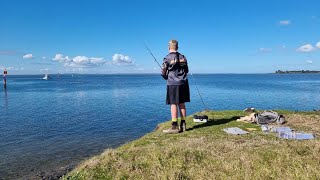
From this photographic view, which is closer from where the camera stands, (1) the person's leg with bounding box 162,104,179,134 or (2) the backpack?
(1) the person's leg with bounding box 162,104,179,134

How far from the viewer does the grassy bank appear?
7.11 m

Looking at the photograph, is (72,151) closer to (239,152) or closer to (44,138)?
(44,138)

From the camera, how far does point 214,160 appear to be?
811cm

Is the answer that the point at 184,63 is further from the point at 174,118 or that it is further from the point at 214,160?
the point at 214,160

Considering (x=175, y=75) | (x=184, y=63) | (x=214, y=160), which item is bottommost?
(x=214, y=160)

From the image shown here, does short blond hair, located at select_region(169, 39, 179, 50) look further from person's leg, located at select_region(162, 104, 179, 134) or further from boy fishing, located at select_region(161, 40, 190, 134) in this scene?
person's leg, located at select_region(162, 104, 179, 134)

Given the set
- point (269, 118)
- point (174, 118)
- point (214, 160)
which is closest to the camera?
point (214, 160)

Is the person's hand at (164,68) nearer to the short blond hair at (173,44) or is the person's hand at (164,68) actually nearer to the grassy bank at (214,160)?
the short blond hair at (173,44)

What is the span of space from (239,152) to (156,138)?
3.85m

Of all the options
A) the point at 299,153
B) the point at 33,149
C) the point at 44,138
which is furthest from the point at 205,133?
the point at 44,138

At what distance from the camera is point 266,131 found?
11984mm

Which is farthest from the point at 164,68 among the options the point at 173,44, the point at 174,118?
the point at 174,118

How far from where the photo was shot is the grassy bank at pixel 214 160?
7.11 m

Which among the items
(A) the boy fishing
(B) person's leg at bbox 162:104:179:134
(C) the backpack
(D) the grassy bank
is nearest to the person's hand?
(A) the boy fishing
